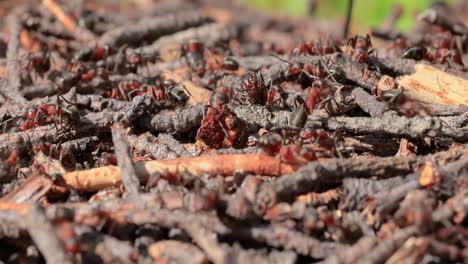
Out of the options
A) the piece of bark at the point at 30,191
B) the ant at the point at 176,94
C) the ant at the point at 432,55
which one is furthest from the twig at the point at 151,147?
the ant at the point at 432,55

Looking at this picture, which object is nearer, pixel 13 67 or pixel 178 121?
pixel 178 121

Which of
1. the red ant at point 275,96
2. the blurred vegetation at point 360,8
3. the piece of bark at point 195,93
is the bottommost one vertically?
the blurred vegetation at point 360,8

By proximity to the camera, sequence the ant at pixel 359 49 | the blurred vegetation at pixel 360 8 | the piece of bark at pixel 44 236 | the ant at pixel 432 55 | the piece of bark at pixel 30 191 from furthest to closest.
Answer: the blurred vegetation at pixel 360 8 → the ant at pixel 432 55 → the ant at pixel 359 49 → the piece of bark at pixel 30 191 → the piece of bark at pixel 44 236

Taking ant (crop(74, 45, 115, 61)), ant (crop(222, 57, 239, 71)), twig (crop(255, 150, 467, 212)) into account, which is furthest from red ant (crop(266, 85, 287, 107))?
ant (crop(74, 45, 115, 61))

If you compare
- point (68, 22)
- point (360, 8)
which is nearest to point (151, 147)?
point (68, 22)

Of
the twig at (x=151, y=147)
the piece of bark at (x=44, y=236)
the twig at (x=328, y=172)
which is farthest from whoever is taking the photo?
the twig at (x=151, y=147)

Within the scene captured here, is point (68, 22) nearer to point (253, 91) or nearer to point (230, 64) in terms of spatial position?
point (230, 64)

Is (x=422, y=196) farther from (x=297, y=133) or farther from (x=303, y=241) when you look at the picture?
(x=297, y=133)

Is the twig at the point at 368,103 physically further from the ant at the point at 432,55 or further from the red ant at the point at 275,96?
the ant at the point at 432,55
